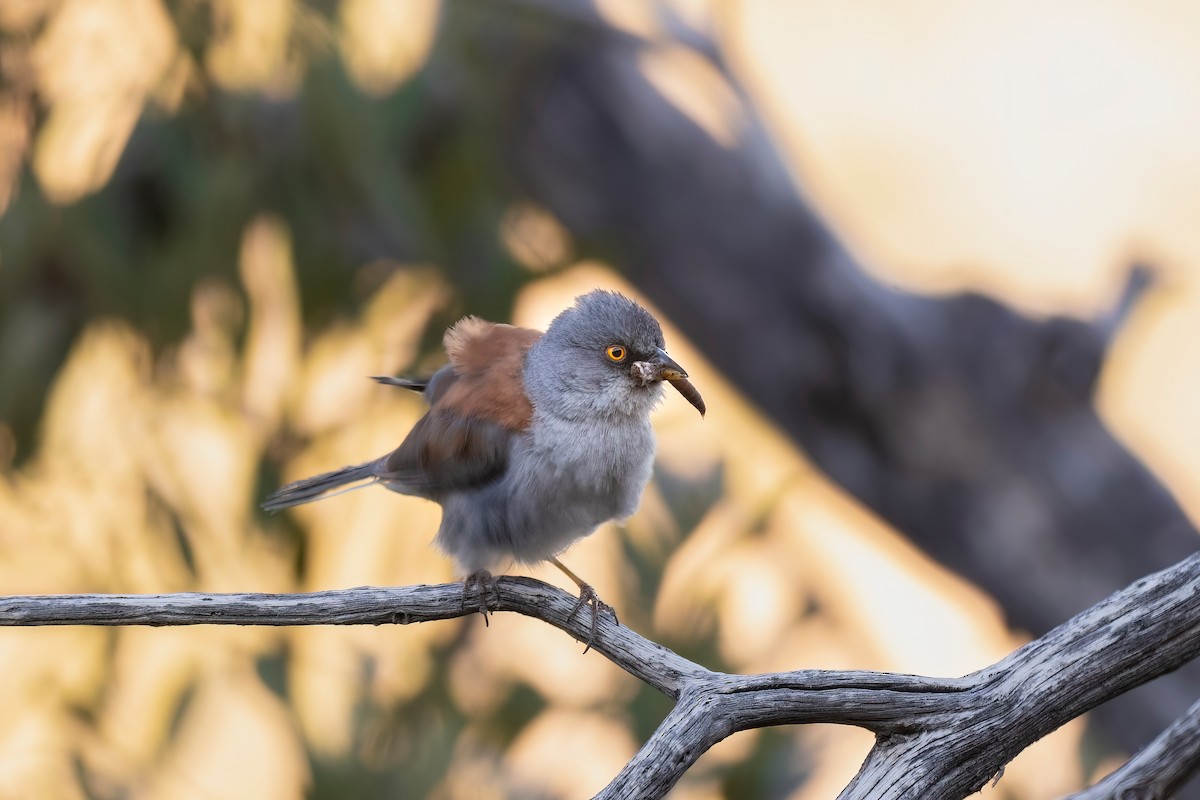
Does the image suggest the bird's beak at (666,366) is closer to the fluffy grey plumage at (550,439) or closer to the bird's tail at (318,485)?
the fluffy grey plumage at (550,439)

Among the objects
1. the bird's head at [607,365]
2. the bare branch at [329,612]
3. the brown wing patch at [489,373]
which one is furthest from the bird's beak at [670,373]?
the bare branch at [329,612]

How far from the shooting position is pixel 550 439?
1312 millimetres

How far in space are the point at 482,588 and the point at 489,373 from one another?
29cm

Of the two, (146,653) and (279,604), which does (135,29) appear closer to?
(146,653)

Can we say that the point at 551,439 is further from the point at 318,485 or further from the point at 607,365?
the point at 318,485

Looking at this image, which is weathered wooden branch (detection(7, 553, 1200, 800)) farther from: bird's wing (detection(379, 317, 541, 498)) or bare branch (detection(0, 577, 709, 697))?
bird's wing (detection(379, 317, 541, 498))

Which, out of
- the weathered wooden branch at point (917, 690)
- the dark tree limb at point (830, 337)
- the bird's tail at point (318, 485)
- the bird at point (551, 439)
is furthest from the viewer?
the dark tree limb at point (830, 337)

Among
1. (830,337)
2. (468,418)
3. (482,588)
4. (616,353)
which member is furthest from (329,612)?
(830,337)

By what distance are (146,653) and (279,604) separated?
2388 mm

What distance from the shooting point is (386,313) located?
3.21 metres

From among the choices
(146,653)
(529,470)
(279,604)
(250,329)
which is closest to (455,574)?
(529,470)

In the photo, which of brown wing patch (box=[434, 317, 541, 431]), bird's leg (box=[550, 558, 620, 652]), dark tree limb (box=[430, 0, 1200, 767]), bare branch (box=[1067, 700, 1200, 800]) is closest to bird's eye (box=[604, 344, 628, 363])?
brown wing patch (box=[434, 317, 541, 431])

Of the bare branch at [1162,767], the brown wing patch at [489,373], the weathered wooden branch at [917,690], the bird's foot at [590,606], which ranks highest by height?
the brown wing patch at [489,373]

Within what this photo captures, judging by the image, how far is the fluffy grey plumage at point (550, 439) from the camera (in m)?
1.30
